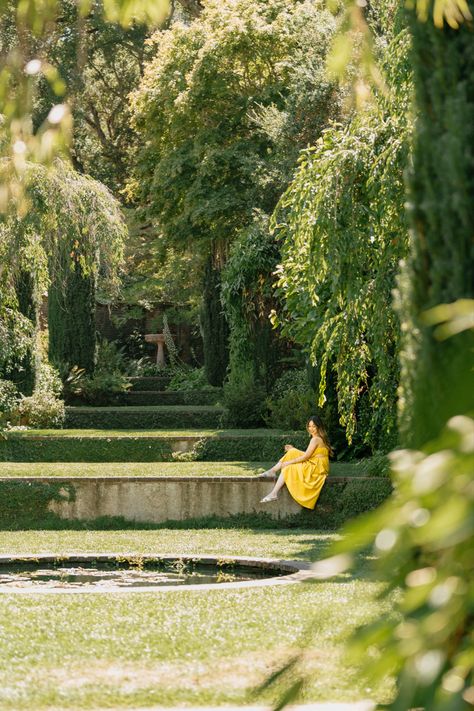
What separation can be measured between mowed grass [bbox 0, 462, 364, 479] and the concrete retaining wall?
543 millimetres

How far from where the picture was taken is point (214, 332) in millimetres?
30125

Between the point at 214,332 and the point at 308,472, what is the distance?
607 inches

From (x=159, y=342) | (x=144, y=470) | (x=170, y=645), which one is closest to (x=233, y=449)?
(x=144, y=470)

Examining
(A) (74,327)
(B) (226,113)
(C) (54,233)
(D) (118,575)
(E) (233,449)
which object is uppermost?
(B) (226,113)

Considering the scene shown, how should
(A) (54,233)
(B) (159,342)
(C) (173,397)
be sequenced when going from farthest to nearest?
(B) (159,342)
(C) (173,397)
(A) (54,233)

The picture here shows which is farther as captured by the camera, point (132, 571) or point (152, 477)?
point (152, 477)

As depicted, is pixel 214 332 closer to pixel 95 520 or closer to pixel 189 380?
pixel 189 380

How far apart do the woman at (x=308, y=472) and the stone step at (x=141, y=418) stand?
9.10 meters

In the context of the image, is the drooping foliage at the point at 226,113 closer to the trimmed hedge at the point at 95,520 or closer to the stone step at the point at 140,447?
the stone step at the point at 140,447

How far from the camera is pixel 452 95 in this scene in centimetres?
307

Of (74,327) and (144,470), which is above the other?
(74,327)

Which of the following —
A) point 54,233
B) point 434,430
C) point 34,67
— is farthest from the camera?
point 54,233

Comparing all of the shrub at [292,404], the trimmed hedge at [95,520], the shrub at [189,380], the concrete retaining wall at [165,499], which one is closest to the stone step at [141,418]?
the shrub at [292,404]

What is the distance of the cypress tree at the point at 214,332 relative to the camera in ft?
97.8
